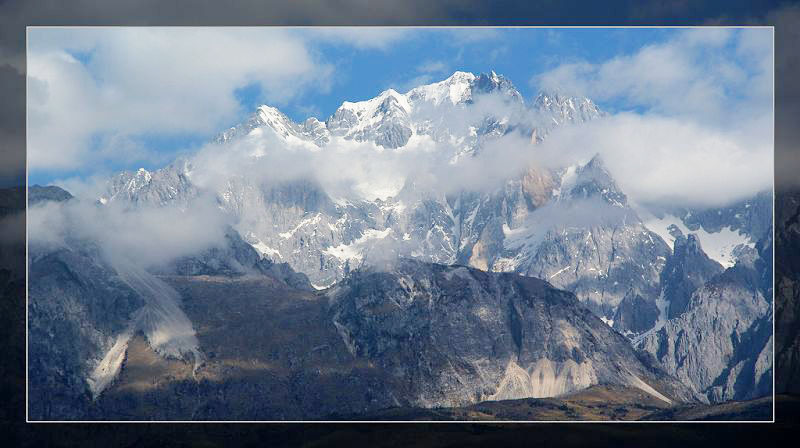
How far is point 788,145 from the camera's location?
19200cm

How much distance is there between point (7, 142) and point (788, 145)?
4473 inches

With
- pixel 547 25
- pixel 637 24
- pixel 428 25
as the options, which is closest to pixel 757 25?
pixel 637 24

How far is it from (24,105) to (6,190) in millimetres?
34946

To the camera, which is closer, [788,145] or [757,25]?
[757,25]

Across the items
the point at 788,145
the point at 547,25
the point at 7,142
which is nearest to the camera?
the point at 547,25

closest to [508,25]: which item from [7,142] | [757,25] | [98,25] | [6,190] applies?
[757,25]

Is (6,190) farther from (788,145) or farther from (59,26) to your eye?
(788,145)

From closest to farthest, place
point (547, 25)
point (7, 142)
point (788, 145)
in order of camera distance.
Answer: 1. point (547, 25)
2. point (7, 142)
3. point (788, 145)

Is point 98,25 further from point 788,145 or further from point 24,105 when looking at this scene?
point 788,145

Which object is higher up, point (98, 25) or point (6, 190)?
point (98, 25)

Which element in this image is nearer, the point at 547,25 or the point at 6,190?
the point at 547,25

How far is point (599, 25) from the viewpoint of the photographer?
160 meters

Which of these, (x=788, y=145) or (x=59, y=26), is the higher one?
(x=59, y=26)

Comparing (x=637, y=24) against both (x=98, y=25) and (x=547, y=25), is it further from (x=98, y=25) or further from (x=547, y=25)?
(x=98, y=25)
